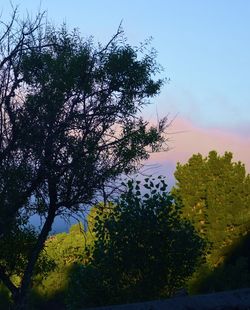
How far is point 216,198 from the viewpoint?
193 feet

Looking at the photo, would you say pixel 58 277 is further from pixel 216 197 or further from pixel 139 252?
pixel 139 252

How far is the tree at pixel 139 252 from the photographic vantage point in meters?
21.3

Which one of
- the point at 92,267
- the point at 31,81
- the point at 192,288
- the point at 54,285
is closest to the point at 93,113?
the point at 31,81

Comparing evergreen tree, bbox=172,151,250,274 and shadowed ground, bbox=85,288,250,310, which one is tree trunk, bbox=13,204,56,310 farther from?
evergreen tree, bbox=172,151,250,274

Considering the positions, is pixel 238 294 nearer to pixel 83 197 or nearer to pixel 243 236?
pixel 83 197

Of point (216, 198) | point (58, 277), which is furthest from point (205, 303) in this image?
point (216, 198)

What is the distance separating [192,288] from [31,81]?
2262cm

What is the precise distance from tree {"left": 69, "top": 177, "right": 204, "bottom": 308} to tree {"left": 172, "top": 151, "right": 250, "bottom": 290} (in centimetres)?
3162

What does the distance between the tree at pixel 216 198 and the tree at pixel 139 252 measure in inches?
1245

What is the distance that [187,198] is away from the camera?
59.9 m

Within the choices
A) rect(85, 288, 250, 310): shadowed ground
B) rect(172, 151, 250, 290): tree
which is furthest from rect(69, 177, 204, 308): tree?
rect(172, 151, 250, 290): tree

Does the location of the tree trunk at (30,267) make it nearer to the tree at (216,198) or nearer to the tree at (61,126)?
the tree at (61,126)

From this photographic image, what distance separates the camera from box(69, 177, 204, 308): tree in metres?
21.3

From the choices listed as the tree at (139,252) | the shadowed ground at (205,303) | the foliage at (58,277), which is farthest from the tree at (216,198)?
the shadowed ground at (205,303)
